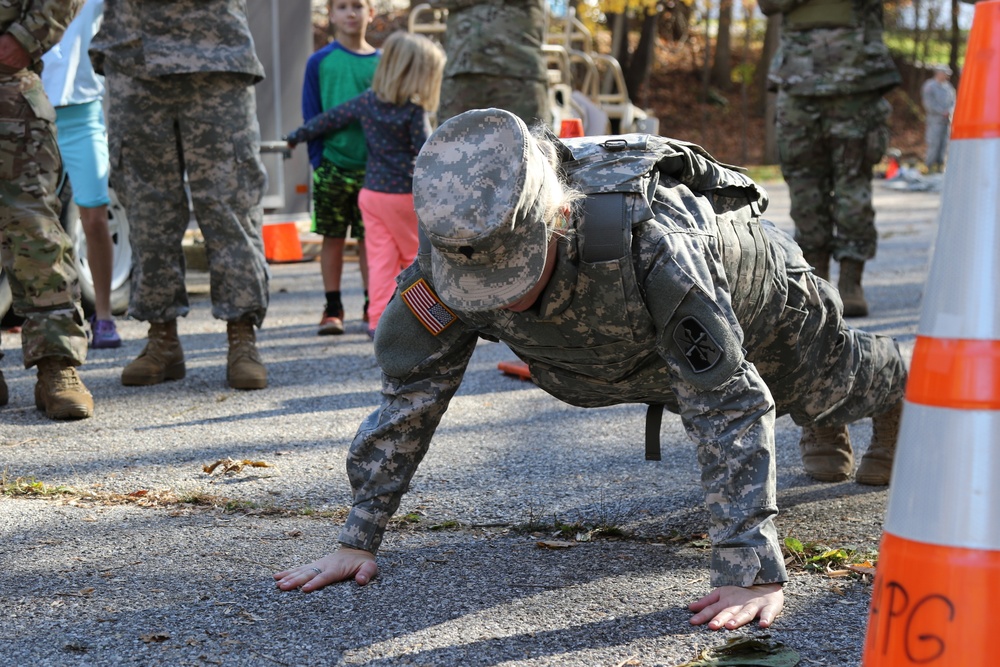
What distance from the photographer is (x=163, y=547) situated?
9.39 feet

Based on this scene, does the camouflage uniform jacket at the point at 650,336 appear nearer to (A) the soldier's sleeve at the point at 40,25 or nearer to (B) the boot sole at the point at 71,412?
(B) the boot sole at the point at 71,412

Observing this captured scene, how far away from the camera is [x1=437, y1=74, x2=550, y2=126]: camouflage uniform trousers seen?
5.36 meters

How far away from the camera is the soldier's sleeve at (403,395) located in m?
2.52

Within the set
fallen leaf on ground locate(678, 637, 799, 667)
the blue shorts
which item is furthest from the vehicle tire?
fallen leaf on ground locate(678, 637, 799, 667)

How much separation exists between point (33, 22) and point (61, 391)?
131 centimetres

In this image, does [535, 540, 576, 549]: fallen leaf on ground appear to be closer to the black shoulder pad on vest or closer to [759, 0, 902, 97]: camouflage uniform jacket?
the black shoulder pad on vest

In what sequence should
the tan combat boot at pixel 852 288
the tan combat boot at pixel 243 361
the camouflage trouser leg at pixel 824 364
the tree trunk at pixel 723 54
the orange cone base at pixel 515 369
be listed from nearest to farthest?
the camouflage trouser leg at pixel 824 364
the tan combat boot at pixel 243 361
the orange cone base at pixel 515 369
the tan combat boot at pixel 852 288
the tree trunk at pixel 723 54

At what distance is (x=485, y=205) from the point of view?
2.17 meters

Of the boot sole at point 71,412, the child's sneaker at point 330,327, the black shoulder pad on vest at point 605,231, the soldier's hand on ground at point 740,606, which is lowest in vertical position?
the child's sneaker at point 330,327

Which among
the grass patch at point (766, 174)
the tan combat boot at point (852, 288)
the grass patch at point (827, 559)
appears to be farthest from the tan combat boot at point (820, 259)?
the grass patch at point (766, 174)

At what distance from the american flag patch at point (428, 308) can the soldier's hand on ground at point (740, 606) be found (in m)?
0.80

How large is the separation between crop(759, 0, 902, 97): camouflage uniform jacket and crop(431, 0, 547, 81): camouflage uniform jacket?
154 cm

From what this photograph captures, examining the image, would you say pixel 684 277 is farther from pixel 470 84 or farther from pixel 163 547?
pixel 470 84

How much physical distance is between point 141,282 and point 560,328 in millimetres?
2808
